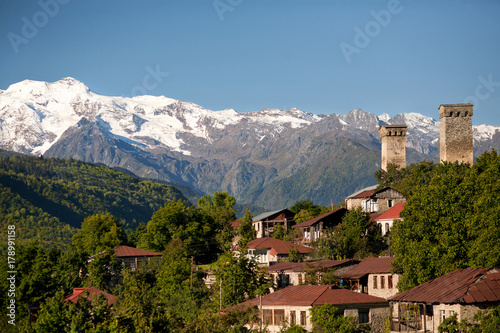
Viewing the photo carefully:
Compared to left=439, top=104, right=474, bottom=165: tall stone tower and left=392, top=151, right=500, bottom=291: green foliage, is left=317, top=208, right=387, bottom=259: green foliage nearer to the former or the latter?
left=392, top=151, right=500, bottom=291: green foliage

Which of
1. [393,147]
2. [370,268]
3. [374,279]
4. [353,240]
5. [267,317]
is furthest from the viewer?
[393,147]

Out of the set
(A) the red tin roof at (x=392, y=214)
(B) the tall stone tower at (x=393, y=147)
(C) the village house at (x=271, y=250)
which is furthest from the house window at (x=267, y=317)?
(B) the tall stone tower at (x=393, y=147)

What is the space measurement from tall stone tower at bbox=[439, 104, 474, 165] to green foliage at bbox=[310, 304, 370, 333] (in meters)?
46.7

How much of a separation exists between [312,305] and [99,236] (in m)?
60.3

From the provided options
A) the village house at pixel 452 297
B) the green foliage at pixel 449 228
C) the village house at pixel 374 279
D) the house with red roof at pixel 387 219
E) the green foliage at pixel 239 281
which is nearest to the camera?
the village house at pixel 452 297

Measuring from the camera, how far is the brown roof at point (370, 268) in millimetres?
59906

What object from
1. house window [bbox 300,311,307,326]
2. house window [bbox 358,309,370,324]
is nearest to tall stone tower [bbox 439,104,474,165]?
house window [bbox 358,309,370,324]

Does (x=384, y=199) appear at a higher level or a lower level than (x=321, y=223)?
higher

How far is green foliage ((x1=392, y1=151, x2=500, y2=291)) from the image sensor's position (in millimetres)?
48438

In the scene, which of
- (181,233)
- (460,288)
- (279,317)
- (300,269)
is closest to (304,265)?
(300,269)

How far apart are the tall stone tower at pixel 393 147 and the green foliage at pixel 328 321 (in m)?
64.6

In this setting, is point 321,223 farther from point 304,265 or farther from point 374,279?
point 374,279

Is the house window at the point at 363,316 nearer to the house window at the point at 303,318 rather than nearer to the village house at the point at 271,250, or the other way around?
the house window at the point at 303,318

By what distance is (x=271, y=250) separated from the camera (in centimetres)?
8212
